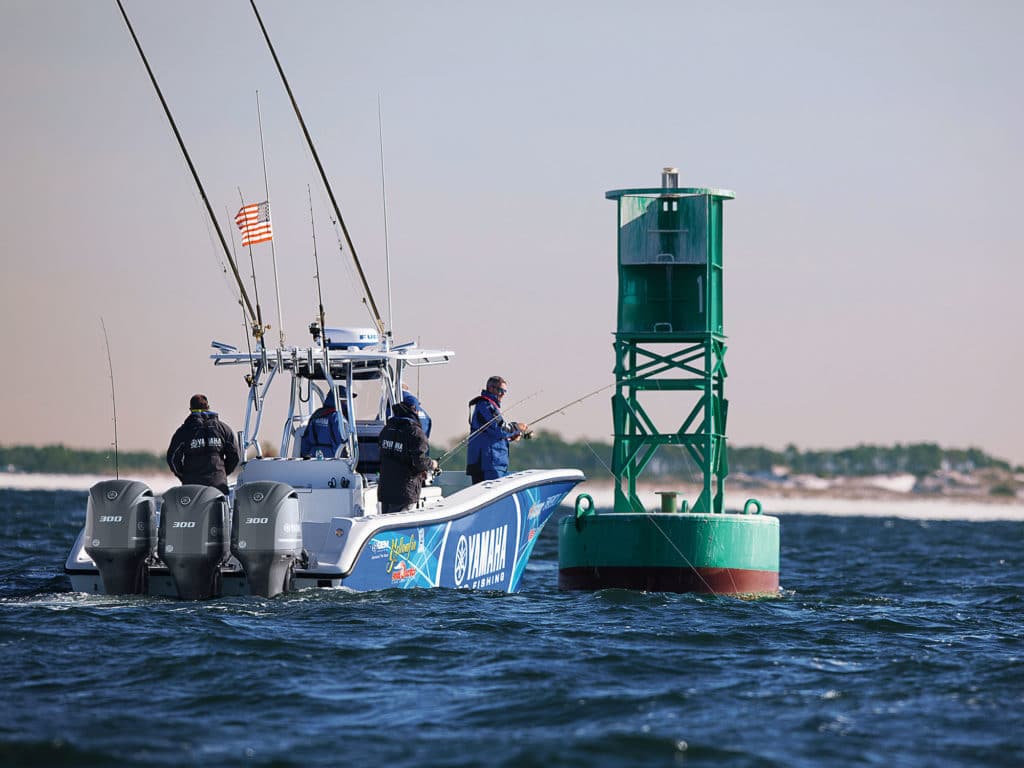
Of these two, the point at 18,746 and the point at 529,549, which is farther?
→ the point at 529,549

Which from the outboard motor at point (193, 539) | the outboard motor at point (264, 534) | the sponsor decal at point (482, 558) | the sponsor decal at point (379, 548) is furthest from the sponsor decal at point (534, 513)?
→ the outboard motor at point (193, 539)

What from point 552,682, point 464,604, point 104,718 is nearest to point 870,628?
point 464,604

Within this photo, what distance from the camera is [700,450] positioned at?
17531mm

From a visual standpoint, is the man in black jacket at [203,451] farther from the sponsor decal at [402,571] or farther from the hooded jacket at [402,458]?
the sponsor decal at [402,571]

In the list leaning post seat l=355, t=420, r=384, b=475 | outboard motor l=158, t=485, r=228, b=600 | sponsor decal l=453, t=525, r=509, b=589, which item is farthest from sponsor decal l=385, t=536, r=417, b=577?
leaning post seat l=355, t=420, r=384, b=475

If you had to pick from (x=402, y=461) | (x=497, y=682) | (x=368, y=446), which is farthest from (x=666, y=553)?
(x=497, y=682)

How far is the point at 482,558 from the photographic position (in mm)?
15570

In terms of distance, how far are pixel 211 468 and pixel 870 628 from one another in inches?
226

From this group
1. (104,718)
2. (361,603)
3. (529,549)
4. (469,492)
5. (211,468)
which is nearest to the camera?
(104,718)

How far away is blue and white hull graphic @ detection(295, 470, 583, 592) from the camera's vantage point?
13078 mm

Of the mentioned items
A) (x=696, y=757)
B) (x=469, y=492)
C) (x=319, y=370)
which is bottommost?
(x=696, y=757)

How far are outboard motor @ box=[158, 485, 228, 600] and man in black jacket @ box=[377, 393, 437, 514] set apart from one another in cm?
201

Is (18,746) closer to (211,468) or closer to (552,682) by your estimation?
(552,682)

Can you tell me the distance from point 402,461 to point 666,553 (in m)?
3.42
